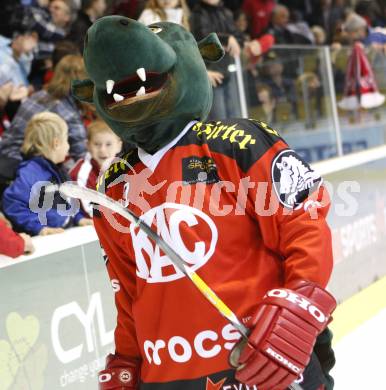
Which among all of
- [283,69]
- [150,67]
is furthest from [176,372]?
[283,69]

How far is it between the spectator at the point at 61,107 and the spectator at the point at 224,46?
0.60m

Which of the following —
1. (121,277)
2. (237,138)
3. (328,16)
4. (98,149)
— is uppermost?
(237,138)

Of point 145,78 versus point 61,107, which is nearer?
point 145,78

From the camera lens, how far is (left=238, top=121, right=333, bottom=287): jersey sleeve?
1.14 metres

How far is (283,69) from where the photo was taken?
163 inches

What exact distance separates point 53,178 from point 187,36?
4.71ft

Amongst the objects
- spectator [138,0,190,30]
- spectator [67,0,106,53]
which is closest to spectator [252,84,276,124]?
spectator [138,0,190,30]

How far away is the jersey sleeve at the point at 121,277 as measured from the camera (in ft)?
4.39

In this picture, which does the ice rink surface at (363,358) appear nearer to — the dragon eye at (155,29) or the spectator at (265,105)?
the spectator at (265,105)

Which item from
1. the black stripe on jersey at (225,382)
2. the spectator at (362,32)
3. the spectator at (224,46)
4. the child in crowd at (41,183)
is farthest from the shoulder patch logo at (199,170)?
the spectator at (362,32)

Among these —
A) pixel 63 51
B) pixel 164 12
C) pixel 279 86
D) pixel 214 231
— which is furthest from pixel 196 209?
pixel 279 86

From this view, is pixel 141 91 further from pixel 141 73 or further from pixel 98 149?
pixel 98 149

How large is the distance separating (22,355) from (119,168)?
954 millimetres

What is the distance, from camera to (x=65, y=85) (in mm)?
3096
